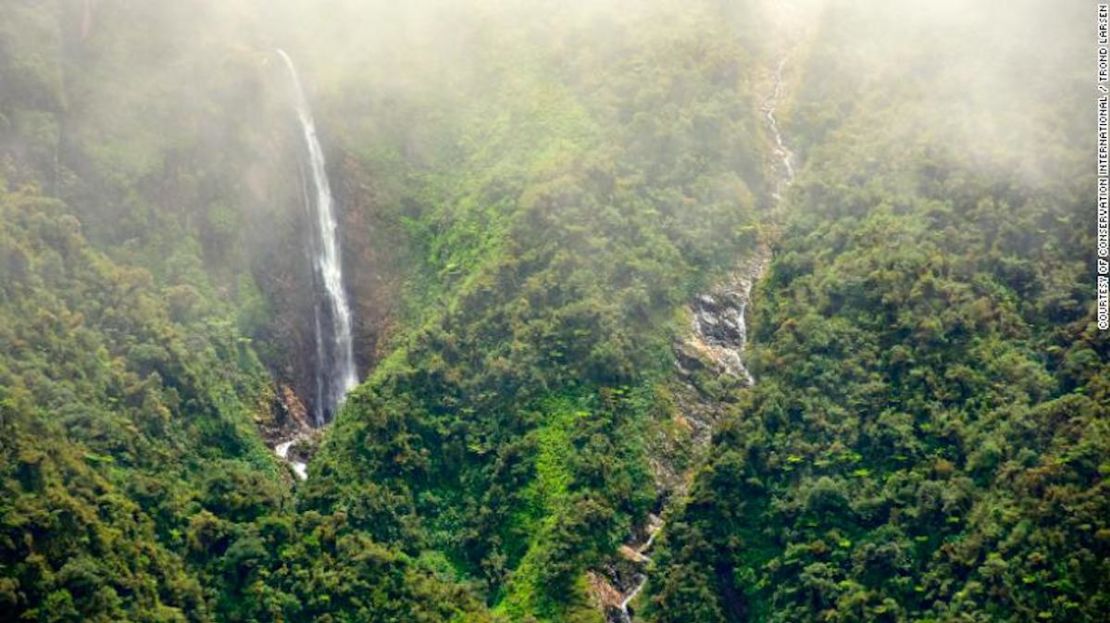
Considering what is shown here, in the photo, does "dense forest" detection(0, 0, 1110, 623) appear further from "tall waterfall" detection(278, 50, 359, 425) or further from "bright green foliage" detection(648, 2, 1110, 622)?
"tall waterfall" detection(278, 50, 359, 425)

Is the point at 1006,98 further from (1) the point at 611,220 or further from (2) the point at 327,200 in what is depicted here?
(2) the point at 327,200

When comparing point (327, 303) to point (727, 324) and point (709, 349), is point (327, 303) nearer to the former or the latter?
point (709, 349)

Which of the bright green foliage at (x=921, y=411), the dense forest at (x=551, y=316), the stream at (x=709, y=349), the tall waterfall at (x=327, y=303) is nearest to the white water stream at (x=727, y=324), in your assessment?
the stream at (x=709, y=349)

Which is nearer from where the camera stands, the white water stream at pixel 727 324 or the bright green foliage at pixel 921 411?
the bright green foliage at pixel 921 411

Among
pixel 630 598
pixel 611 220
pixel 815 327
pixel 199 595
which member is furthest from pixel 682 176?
pixel 199 595

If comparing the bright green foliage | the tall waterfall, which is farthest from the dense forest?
the tall waterfall

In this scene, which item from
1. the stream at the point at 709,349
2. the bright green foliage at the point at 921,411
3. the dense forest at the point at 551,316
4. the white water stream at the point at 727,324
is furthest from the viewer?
the white water stream at the point at 727,324

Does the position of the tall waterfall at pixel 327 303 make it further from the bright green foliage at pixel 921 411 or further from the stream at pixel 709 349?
the bright green foliage at pixel 921 411
